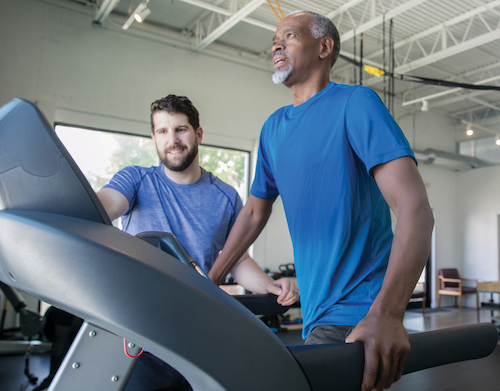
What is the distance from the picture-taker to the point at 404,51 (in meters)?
7.26

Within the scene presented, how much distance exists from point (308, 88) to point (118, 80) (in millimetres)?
5207

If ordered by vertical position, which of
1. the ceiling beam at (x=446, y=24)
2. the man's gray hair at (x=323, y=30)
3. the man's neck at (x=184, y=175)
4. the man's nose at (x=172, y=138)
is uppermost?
the ceiling beam at (x=446, y=24)

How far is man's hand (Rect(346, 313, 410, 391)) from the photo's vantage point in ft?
1.75

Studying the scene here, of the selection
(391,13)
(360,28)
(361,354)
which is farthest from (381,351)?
(360,28)

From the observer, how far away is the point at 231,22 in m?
5.49

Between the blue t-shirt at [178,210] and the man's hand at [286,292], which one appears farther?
the blue t-shirt at [178,210]

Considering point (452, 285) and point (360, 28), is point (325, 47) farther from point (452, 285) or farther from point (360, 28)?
point (452, 285)

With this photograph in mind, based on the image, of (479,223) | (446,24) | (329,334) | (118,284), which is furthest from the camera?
(479,223)

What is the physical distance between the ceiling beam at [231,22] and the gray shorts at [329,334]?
15.3 ft

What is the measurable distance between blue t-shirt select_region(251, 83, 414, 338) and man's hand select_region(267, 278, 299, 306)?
20 cm

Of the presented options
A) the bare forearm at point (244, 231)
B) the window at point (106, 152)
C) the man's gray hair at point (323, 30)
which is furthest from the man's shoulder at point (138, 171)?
the window at point (106, 152)

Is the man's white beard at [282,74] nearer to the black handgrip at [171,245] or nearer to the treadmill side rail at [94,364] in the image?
the black handgrip at [171,245]

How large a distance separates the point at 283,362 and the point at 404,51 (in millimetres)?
7777

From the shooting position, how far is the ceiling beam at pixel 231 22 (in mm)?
4977
